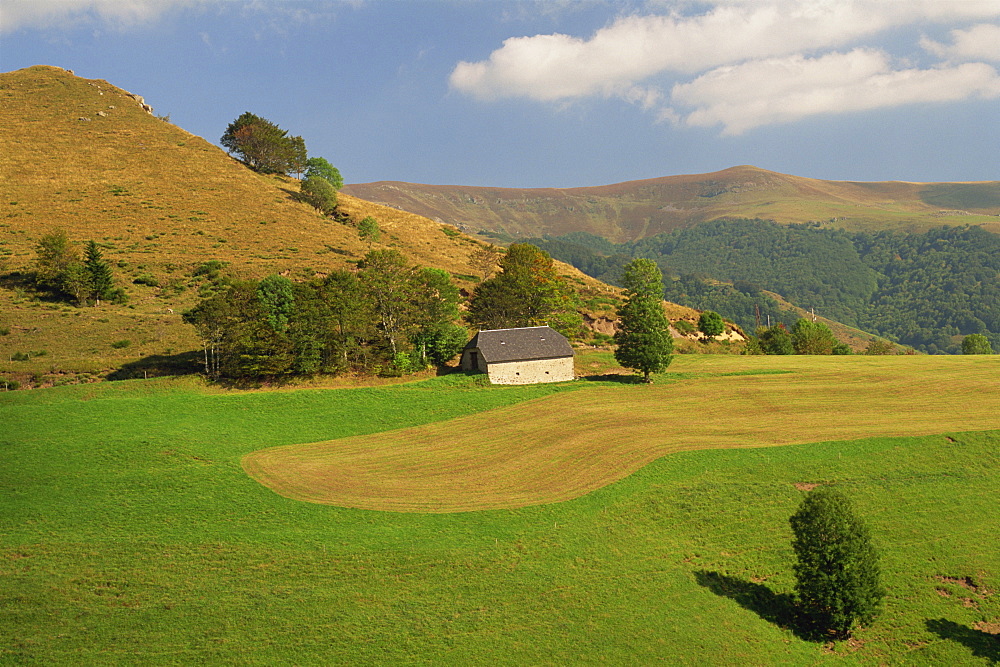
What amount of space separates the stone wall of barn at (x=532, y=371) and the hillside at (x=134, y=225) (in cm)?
2917

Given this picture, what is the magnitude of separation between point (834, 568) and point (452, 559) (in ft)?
53.8

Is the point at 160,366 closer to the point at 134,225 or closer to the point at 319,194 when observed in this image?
the point at 134,225

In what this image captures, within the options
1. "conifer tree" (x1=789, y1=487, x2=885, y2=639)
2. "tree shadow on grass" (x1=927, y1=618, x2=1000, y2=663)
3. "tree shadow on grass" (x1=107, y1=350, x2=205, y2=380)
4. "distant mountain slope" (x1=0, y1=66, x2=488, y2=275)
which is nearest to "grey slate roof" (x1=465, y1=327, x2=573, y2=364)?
"tree shadow on grass" (x1=107, y1=350, x2=205, y2=380)

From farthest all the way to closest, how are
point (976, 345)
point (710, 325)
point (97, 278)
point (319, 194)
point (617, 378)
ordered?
point (319, 194)
point (976, 345)
point (710, 325)
point (97, 278)
point (617, 378)

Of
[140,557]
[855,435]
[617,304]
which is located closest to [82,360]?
[140,557]

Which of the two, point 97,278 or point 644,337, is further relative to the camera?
point 97,278

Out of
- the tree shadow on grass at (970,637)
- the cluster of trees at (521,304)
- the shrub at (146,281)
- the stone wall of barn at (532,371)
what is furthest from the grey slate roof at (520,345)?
the shrub at (146,281)

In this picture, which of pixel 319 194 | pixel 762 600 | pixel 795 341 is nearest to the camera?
pixel 762 600

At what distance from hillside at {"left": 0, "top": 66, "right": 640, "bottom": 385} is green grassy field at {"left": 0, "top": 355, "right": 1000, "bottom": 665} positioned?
21184mm

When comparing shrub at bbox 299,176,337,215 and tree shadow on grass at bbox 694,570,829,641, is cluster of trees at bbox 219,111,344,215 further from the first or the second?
tree shadow on grass at bbox 694,570,829,641

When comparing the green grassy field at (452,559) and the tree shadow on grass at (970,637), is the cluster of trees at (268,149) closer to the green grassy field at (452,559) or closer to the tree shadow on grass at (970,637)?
the green grassy field at (452,559)

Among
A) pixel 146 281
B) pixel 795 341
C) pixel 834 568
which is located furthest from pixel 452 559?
pixel 795 341

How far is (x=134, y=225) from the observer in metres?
99.4

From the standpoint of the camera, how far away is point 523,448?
4356 cm
